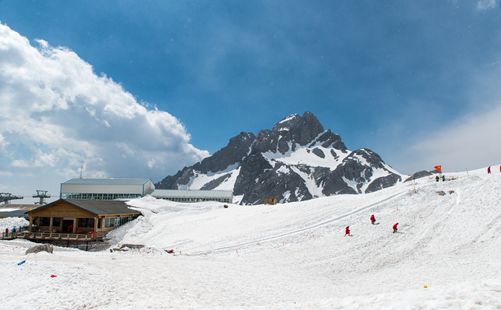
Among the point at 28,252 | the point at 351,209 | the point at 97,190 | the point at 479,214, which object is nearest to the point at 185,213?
the point at 351,209

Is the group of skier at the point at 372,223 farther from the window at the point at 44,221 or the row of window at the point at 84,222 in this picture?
the window at the point at 44,221

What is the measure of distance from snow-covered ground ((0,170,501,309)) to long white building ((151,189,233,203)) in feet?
190

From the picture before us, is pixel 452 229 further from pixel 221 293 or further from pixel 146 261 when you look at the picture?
pixel 146 261

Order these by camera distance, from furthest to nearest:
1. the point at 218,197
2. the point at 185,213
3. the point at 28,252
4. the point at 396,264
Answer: the point at 218,197 → the point at 185,213 → the point at 396,264 → the point at 28,252

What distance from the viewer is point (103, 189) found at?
321 ft

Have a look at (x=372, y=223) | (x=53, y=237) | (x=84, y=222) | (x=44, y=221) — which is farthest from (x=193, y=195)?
(x=372, y=223)

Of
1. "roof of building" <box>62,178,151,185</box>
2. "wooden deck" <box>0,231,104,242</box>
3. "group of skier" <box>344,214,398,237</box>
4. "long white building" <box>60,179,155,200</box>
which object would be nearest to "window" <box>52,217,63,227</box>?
"wooden deck" <box>0,231,104,242</box>

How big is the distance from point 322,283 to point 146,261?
12.6 metres

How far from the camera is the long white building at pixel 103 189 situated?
97312 millimetres

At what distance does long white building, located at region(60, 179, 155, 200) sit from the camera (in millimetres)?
97312

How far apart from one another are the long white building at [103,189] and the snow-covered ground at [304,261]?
164 ft

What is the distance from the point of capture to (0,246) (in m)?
26.7

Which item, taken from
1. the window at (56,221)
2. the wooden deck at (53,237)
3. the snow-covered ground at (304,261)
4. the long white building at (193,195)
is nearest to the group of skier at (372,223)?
the snow-covered ground at (304,261)

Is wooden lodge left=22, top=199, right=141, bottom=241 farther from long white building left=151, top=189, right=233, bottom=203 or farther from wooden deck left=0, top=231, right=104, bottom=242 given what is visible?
long white building left=151, top=189, right=233, bottom=203
